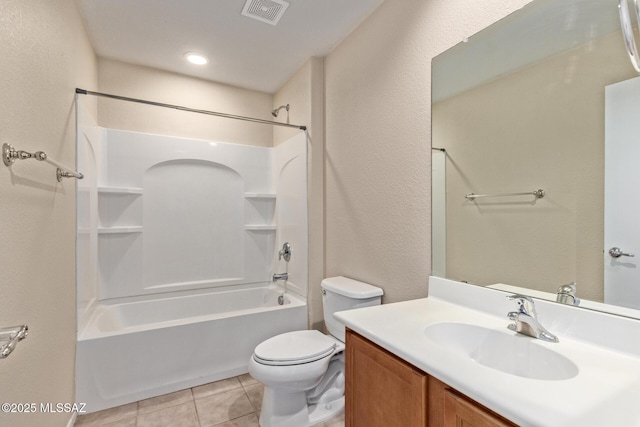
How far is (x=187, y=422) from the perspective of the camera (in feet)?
5.76

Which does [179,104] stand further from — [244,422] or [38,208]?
[244,422]

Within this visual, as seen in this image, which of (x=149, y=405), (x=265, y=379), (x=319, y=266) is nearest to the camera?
(x=265, y=379)

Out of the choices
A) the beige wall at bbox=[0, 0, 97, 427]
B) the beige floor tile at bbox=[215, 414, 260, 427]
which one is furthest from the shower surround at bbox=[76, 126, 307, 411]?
the beige floor tile at bbox=[215, 414, 260, 427]

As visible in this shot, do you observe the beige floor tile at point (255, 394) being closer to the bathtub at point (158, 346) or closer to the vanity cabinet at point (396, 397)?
the bathtub at point (158, 346)

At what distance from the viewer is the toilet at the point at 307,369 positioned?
1604 mm

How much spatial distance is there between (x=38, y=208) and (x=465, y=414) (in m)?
1.77

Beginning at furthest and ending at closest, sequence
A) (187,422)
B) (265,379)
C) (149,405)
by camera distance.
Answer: (149,405) → (187,422) → (265,379)

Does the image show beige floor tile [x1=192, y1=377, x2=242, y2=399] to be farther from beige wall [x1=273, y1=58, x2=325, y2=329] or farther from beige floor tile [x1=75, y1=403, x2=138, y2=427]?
beige wall [x1=273, y1=58, x2=325, y2=329]

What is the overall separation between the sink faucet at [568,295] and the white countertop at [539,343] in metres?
0.03

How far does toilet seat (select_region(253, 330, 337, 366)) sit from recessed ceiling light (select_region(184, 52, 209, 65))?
7.65 feet

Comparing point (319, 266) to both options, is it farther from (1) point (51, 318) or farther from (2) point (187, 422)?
(1) point (51, 318)

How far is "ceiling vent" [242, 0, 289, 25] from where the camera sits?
1825 mm

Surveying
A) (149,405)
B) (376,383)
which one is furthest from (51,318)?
(376,383)

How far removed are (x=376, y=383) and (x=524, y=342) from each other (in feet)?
1.68
